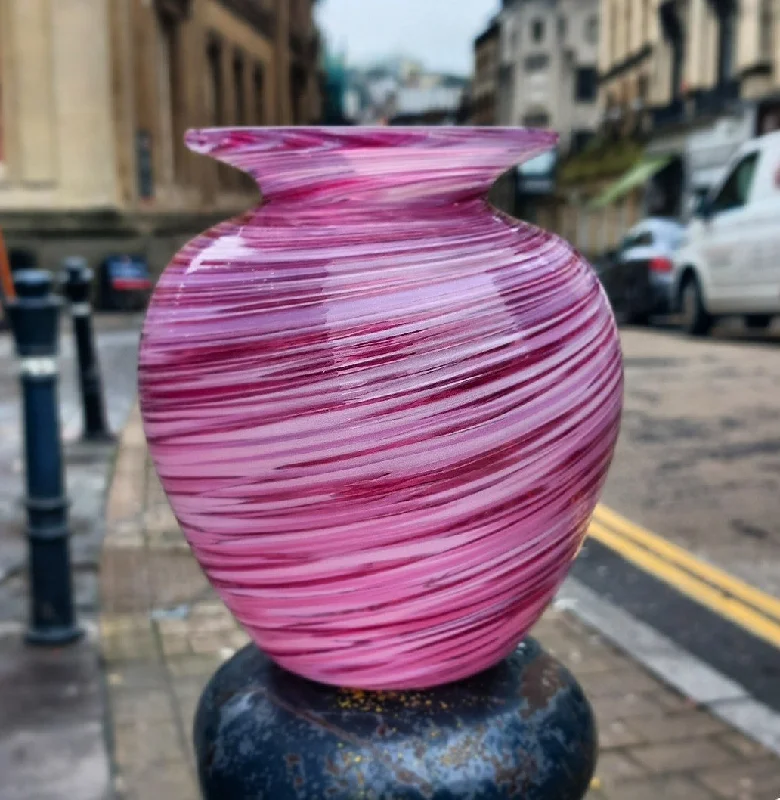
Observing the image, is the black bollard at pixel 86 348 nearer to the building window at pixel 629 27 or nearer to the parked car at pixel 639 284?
the parked car at pixel 639 284

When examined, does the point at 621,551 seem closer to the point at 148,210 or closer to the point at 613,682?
the point at 613,682

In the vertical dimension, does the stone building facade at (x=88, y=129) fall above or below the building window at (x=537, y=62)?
below

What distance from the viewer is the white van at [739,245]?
30.3 ft

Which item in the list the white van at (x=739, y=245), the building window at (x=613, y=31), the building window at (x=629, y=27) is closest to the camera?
the white van at (x=739, y=245)

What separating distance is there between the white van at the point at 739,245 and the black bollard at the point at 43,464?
7555 millimetres

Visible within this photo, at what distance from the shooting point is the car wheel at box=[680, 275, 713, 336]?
10805 millimetres

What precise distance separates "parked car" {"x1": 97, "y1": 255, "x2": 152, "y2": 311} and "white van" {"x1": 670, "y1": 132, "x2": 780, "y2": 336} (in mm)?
7145

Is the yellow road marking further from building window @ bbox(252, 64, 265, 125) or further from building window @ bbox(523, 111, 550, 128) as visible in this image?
building window @ bbox(523, 111, 550, 128)

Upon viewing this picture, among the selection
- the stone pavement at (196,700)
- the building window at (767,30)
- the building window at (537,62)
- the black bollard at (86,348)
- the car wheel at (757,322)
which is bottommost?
the car wheel at (757,322)

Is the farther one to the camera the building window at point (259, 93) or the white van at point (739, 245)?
the building window at point (259, 93)

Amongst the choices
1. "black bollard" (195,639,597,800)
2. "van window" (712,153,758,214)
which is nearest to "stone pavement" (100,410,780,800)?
"black bollard" (195,639,597,800)

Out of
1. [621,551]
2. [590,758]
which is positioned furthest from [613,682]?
[590,758]

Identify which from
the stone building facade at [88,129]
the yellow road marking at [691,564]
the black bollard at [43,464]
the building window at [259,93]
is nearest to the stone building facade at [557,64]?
the building window at [259,93]

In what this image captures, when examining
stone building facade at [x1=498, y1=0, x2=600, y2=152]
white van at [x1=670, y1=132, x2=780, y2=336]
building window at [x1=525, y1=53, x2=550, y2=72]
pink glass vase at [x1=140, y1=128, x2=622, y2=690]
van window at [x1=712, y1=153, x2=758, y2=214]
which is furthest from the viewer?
building window at [x1=525, y1=53, x2=550, y2=72]
